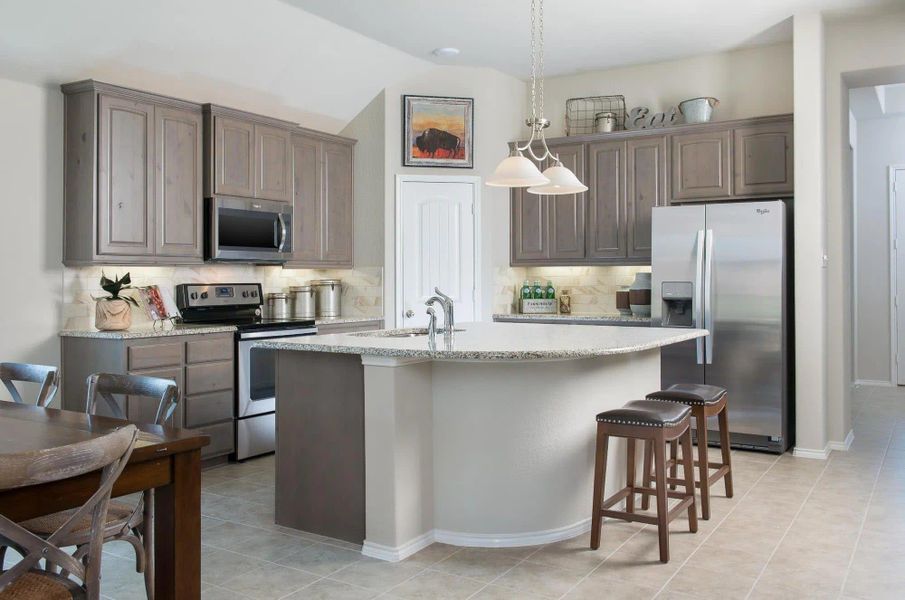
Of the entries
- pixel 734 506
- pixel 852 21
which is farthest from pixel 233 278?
pixel 852 21

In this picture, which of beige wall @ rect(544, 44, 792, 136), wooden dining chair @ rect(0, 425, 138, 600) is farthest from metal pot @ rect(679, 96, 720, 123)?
wooden dining chair @ rect(0, 425, 138, 600)

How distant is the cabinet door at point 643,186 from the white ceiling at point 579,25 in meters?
0.74

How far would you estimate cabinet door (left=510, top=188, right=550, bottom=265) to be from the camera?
6391 millimetres

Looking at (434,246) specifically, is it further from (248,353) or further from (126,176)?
(126,176)

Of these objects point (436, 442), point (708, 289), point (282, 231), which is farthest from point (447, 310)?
point (708, 289)

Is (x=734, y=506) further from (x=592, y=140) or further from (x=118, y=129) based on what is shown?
(x=118, y=129)

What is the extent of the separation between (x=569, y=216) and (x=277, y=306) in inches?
95.5

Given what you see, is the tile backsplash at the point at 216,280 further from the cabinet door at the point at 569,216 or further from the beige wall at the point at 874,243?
the beige wall at the point at 874,243

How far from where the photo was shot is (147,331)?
4.41m

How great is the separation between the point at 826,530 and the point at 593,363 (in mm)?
1305

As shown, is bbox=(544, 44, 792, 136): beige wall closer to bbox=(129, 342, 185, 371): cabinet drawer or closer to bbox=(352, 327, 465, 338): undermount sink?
bbox=(352, 327, 465, 338): undermount sink

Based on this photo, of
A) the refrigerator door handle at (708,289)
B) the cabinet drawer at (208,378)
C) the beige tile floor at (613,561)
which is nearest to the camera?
the beige tile floor at (613,561)

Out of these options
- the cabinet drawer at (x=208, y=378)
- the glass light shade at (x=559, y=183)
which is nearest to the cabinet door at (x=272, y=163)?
the cabinet drawer at (x=208, y=378)

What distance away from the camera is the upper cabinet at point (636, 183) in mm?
5457
